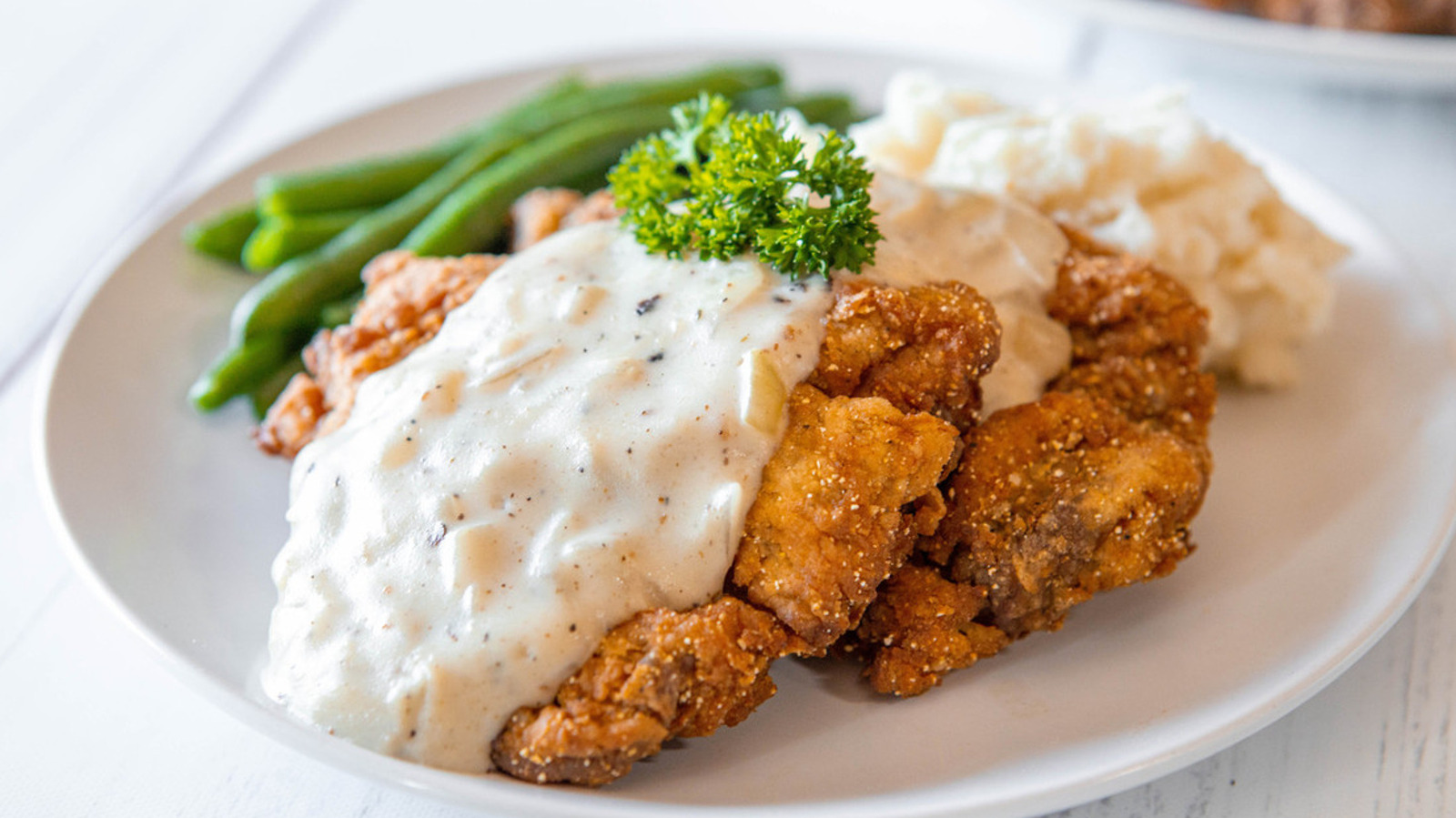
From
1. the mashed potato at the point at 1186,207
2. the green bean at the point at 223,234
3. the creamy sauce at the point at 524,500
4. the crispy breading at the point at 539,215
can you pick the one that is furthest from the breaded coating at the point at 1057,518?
the green bean at the point at 223,234

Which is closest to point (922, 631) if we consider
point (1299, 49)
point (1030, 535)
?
point (1030, 535)

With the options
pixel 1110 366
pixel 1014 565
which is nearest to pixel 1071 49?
pixel 1110 366

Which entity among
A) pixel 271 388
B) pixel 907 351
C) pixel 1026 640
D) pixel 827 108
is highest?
pixel 907 351

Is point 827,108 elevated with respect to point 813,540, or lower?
lower

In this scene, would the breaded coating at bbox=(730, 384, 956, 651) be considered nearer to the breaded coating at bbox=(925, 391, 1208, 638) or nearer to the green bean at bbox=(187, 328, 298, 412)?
the breaded coating at bbox=(925, 391, 1208, 638)

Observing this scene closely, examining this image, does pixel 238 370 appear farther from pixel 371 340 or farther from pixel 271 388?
pixel 371 340

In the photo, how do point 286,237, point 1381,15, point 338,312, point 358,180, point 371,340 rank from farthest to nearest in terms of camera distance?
point 1381,15 → point 358,180 → point 286,237 → point 338,312 → point 371,340

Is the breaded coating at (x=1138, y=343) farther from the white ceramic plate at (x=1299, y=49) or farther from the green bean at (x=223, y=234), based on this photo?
the green bean at (x=223, y=234)
